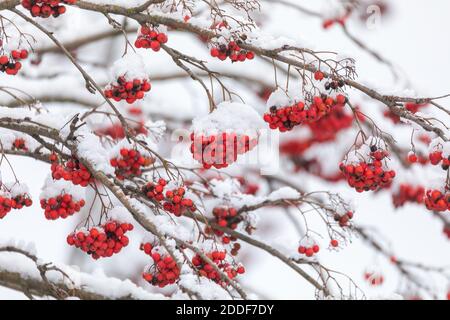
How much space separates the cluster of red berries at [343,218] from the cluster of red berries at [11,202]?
160 centimetres

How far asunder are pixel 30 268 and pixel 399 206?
132 inches

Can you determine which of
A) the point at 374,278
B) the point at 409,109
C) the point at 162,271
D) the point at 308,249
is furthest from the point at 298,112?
the point at 409,109

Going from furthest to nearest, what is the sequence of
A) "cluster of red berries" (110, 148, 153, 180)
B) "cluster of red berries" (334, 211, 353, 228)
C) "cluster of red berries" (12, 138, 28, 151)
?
"cluster of red berries" (334, 211, 353, 228) < "cluster of red berries" (12, 138, 28, 151) < "cluster of red berries" (110, 148, 153, 180)

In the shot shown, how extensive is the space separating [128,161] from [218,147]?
731 mm

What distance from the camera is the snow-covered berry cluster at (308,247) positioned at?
171 inches

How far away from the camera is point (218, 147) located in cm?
349

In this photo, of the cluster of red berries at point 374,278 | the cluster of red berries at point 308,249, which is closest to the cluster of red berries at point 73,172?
the cluster of red berries at point 308,249

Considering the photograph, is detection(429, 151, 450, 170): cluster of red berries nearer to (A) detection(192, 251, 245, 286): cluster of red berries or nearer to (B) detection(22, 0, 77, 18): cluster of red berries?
(A) detection(192, 251, 245, 286): cluster of red berries

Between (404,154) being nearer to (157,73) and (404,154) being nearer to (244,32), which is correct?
(157,73)

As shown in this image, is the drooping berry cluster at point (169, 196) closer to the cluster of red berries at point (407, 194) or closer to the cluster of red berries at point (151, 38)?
the cluster of red berries at point (151, 38)

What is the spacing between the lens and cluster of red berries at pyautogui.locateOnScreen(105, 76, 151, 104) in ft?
11.6

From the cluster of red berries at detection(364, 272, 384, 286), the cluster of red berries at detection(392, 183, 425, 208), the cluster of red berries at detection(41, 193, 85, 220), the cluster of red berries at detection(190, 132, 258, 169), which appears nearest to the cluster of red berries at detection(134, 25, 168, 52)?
the cluster of red berries at detection(190, 132, 258, 169)

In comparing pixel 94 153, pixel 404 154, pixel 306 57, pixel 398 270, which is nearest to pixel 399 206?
pixel 404 154

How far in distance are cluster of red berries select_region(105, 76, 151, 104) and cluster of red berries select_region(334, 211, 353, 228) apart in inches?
52.3
